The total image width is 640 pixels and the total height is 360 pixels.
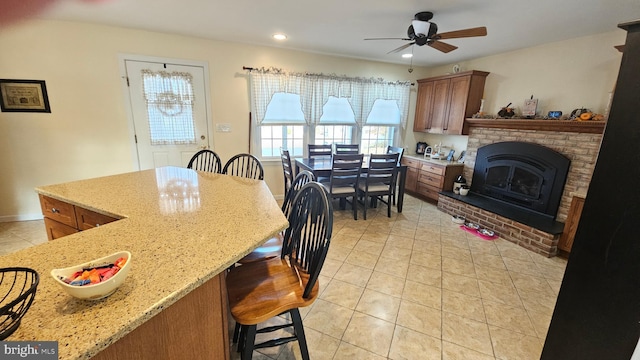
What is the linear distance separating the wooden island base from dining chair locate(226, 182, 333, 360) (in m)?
0.12

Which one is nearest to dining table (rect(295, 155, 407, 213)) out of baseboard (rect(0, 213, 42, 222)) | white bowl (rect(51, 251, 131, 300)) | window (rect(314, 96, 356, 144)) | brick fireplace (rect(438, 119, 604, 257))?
window (rect(314, 96, 356, 144))

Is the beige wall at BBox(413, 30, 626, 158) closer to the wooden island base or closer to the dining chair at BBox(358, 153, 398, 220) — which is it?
the dining chair at BBox(358, 153, 398, 220)

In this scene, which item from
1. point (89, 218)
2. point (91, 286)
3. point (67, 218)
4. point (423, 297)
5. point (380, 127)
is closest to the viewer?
point (91, 286)

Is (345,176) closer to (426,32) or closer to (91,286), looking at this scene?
(426,32)

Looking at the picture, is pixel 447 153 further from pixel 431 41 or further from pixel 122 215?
pixel 122 215

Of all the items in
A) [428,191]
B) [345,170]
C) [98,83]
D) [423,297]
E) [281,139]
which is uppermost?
[98,83]

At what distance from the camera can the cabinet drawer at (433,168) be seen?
4.16 metres

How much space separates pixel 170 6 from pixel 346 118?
9.66 ft

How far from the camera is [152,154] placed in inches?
143

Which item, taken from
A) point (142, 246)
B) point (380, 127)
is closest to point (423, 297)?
point (142, 246)

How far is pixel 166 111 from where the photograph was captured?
3559 mm

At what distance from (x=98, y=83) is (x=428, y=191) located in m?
4.99

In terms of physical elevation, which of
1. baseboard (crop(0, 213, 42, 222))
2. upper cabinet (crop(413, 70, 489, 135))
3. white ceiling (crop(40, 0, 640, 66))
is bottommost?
baseboard (crop(0, 213, 42, 222))

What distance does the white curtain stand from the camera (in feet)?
13.0
